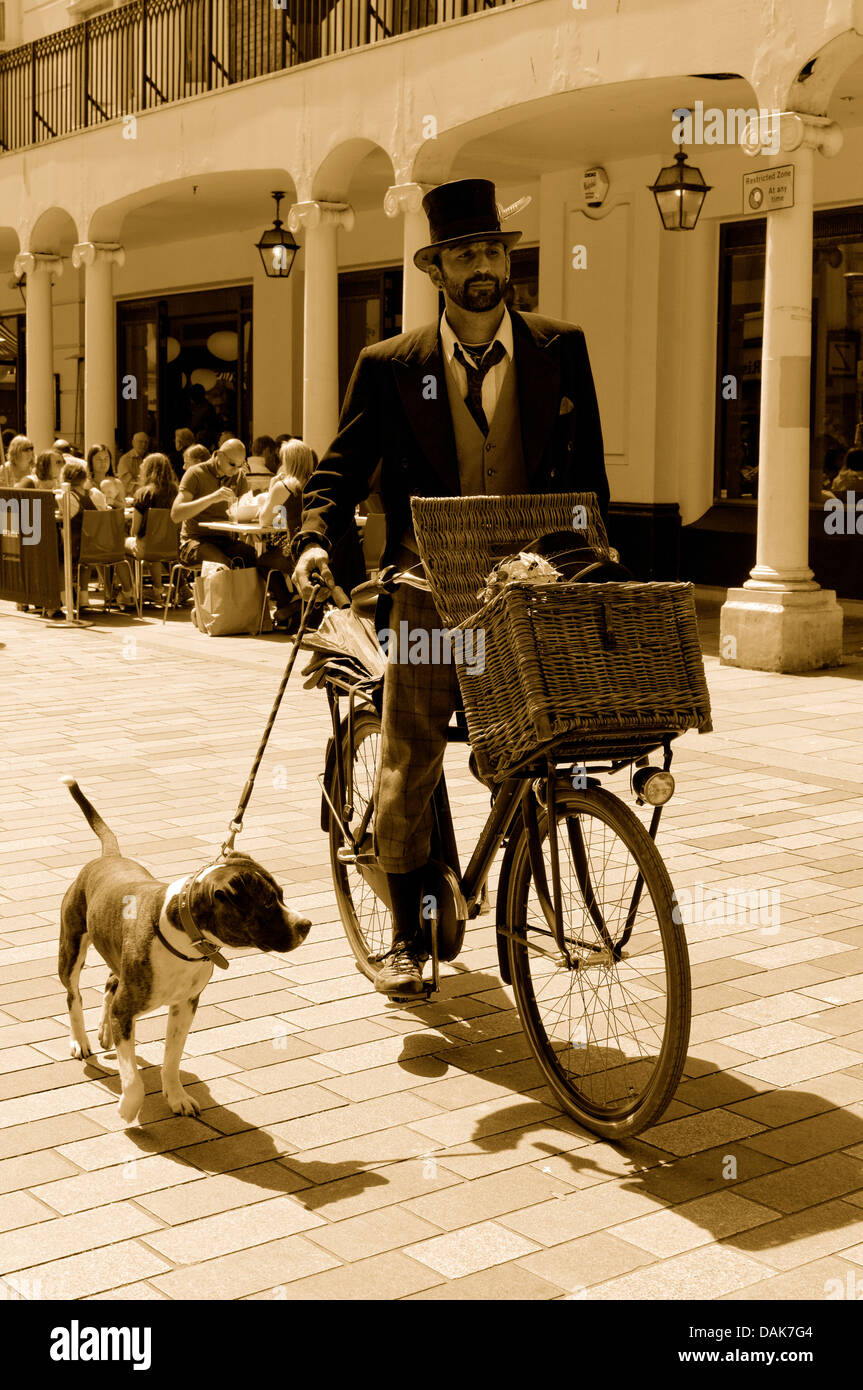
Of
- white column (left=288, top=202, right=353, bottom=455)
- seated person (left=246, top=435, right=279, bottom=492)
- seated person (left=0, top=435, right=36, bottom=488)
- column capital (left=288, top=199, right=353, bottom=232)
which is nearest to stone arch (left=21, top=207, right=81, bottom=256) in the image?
seated person (left=246, top=435, right=279, bottom=492)

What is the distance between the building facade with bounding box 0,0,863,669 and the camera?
11656 millimetres

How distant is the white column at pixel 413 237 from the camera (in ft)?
48.6

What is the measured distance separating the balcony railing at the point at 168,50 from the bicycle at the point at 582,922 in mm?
12025

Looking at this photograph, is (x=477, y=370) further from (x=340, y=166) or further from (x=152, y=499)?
(x=340, y=166)

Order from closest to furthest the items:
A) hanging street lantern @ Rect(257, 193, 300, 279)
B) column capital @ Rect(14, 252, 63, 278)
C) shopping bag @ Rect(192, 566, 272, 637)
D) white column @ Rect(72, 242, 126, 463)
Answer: shopping bag @ Rect(192, 566, 272, 637) → hanging street lantern @ Rect(257, 193, 300, 279) → white column @ Rect(72, 242, 126, 463) → column capital @ Rect(14, 252, 63, 278)

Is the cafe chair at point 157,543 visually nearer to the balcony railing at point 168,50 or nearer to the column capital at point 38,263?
the balcony railing at point 168,50

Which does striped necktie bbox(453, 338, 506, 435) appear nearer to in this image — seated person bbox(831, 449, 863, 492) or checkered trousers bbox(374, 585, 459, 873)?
checkered trousers bbox(374, 585, 459, 873)

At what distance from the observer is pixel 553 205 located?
18.0 metres

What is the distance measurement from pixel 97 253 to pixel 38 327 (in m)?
2.17

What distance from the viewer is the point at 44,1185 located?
3.52m

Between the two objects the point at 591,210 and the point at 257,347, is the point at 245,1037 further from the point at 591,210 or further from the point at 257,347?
the point at 257,347

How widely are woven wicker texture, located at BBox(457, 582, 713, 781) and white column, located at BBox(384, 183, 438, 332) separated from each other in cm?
1163

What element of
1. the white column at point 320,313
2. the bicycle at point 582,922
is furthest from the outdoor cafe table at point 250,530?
the bicycle at point 582,922
